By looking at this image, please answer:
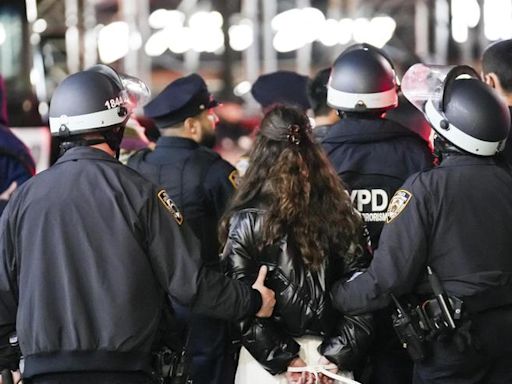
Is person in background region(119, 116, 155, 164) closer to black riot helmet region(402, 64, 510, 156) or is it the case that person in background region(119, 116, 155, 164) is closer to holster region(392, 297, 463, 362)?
black riot helmet region(402, 64, 510, 156)

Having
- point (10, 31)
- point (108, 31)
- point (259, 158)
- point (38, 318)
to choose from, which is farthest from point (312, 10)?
point (38, 318)

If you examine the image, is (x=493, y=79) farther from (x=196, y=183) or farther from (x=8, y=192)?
(x=8, y=192)

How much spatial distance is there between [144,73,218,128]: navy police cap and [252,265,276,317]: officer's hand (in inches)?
70.7

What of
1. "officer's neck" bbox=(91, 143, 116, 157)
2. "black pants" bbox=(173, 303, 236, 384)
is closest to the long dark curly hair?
"officer's neck" bbox=(91, 143, 116, 157)

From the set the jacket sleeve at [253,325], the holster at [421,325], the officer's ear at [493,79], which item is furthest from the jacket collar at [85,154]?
the officer's ear at [493,79]

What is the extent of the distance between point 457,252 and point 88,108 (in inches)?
61.8

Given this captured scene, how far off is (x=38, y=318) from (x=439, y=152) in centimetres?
178

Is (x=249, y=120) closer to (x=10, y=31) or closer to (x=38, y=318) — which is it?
(x=10, y=31)

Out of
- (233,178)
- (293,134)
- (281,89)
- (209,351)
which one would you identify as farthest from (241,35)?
(293,134)

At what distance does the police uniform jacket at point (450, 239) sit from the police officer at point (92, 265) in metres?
0.67

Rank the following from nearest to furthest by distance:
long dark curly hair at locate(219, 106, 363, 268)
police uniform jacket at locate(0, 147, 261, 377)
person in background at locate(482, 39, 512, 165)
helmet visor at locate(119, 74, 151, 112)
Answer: police uniform jacket at locate(0, 147, 261, 377), long dark curly hair at locate(219, 106, 363, 268), helmet visor at locate(119, 74, 151, 112), person in background at locate(482, 39, 512, 165)

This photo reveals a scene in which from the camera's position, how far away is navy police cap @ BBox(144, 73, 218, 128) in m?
6.27

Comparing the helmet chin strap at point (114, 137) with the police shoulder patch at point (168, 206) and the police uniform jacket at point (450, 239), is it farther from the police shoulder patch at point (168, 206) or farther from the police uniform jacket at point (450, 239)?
the police uniform jacket at point (450, 239)

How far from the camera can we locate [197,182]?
6.02 metres
